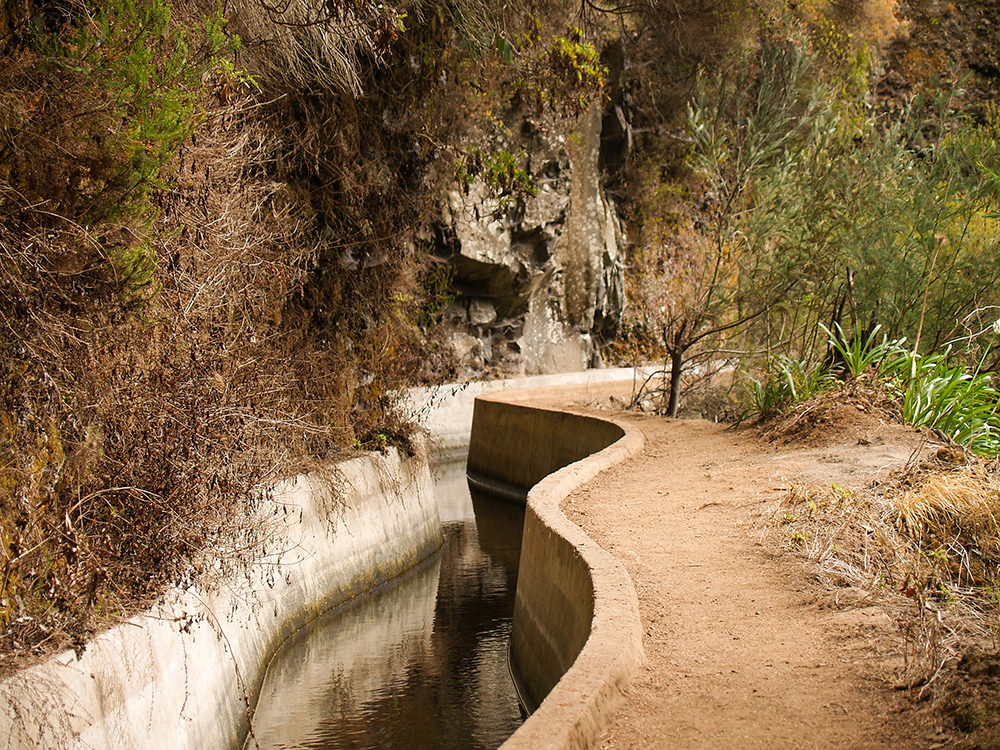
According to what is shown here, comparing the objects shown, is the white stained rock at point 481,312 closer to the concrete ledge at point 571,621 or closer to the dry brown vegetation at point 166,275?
the concrete ledge at point 571,621

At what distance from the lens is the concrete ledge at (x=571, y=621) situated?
3324mm

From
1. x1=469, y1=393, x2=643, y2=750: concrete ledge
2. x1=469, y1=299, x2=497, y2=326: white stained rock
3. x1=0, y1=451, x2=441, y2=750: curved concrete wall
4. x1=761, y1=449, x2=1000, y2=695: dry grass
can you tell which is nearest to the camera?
x1=469, y1=393, x2=643, y2=750: concrete ledge

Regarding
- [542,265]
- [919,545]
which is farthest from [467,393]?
[919,545]

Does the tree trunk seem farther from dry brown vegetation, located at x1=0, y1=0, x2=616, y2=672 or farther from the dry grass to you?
the dry grass

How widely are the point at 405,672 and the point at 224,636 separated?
1.87 metres

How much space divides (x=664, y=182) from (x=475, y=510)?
657 inches

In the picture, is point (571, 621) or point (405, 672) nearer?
point (571, 621)

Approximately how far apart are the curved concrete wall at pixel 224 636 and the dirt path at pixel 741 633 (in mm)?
2451

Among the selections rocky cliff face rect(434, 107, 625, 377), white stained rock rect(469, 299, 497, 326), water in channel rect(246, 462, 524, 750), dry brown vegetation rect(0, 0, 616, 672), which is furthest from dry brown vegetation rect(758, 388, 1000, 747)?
white stained rock rect(469, 299, 497, 326)

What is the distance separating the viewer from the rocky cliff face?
21984mm

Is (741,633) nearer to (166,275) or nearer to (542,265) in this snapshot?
(166,275)

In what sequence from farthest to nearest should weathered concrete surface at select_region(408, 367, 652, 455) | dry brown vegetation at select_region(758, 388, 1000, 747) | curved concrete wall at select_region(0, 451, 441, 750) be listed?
weathered concrete surface at select_region(408, 367, 652, 455) < curved concrete wall at select_region(0, 451, 441, 750) < dry brown vegetation at select_region(758, 388, 1000, 747)

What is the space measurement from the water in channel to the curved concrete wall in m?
0.23

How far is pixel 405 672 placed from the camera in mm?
7570
